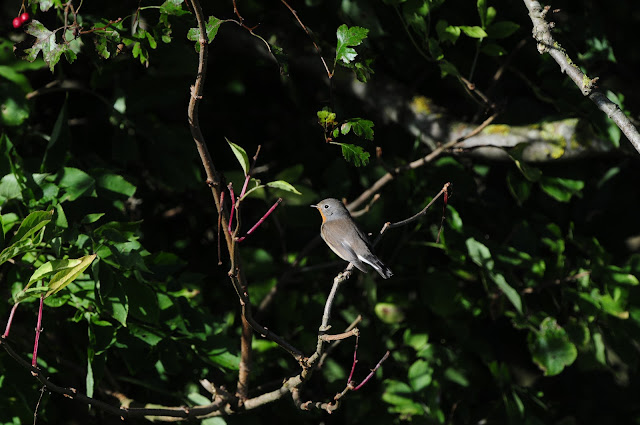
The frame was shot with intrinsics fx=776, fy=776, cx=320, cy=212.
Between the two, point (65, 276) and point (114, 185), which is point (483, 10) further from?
point (65, 276)

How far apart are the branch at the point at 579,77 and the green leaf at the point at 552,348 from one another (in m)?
1.18

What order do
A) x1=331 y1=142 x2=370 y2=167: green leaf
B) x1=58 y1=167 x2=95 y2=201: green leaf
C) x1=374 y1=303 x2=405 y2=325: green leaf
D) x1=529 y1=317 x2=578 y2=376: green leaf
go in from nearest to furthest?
x1=331 y1=142 x2=370 y2=167: green leaf, x1=58 y1=167 x2=95 y2=201: green leaf, x1=529 y1=317 x2=578 y2=376: green leaf, x1=374 y1=303 x2=405 y2=325: green leaf

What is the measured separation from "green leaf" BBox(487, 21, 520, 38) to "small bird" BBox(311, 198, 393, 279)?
2.72ft

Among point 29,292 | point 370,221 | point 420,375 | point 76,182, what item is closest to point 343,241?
point 370,221

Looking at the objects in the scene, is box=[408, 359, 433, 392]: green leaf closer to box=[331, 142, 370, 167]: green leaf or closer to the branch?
box=[331, 142, 370, 167]: green leaf

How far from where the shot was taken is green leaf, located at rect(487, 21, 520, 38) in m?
2.73

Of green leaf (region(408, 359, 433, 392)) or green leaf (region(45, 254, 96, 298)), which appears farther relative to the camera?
green leaf (region(408, 359, 433, 392))

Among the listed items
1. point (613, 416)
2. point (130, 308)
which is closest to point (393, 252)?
point (130, 308)

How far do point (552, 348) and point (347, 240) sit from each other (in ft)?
3.06

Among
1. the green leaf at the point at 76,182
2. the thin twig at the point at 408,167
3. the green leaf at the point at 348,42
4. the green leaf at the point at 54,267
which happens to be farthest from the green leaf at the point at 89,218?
the thin twig at the point at 408,167

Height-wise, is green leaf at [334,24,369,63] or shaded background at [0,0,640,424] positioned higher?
green leaf at [334,24,369,63]

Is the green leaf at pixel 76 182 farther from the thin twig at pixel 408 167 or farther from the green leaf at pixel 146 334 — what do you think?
the thin twig at pixel 408 167

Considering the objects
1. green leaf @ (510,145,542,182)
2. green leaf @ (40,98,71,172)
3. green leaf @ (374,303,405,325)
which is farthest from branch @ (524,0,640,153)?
green leaf @ (40,98,71,172)

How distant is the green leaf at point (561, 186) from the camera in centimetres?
300
